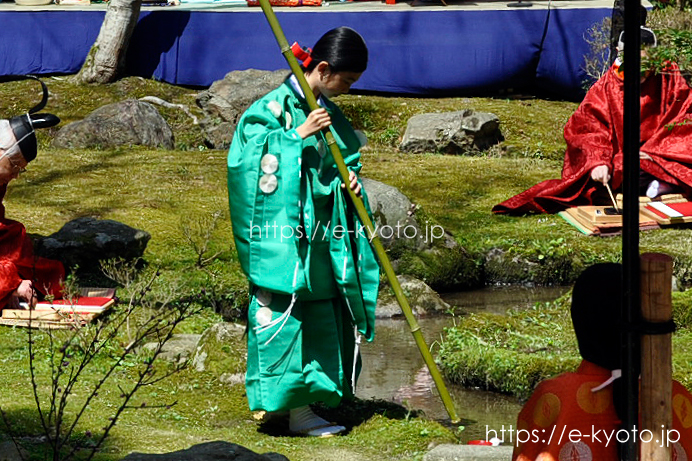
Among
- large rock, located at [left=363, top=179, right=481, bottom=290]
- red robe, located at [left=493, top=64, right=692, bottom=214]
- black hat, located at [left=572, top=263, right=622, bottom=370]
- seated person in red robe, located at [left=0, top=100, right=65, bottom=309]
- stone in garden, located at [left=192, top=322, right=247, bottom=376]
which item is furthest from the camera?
red robe, located at [left=493, top=64, right=692, bottom=214]

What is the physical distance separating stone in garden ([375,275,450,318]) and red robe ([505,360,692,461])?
4482mm

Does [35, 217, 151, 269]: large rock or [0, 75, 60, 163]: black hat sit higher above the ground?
[0, 75, 60, 163]: black hat

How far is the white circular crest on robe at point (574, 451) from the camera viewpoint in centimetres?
313

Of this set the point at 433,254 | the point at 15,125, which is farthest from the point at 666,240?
the point at 15,125

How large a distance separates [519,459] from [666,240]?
224 inches

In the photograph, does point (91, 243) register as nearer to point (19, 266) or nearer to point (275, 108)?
point (19, 266)

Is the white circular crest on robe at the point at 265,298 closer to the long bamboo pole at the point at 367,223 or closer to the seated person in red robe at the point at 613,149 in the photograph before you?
the long bamboo pole at the point at 367,223

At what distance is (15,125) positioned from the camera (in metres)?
6.54

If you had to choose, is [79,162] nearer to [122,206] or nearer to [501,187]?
[122,206]

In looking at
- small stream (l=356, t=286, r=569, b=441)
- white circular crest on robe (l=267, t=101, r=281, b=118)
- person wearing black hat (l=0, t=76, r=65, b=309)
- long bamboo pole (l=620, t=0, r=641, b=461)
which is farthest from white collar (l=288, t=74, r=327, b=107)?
long bamboo pole (l=620, t=0, r=641, b=461)

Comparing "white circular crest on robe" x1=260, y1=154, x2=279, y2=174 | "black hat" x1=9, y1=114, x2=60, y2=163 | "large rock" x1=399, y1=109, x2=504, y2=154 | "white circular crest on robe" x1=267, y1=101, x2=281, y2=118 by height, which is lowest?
"large rock" x1=399, y1=109, x2=504, y2=154

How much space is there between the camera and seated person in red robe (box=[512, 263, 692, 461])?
10.2 feet

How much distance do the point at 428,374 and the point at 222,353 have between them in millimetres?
1252

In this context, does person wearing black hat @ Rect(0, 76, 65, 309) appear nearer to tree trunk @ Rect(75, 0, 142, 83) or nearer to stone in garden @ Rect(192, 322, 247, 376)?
stone in garden @ Rect(192, 322, 247, 376)
